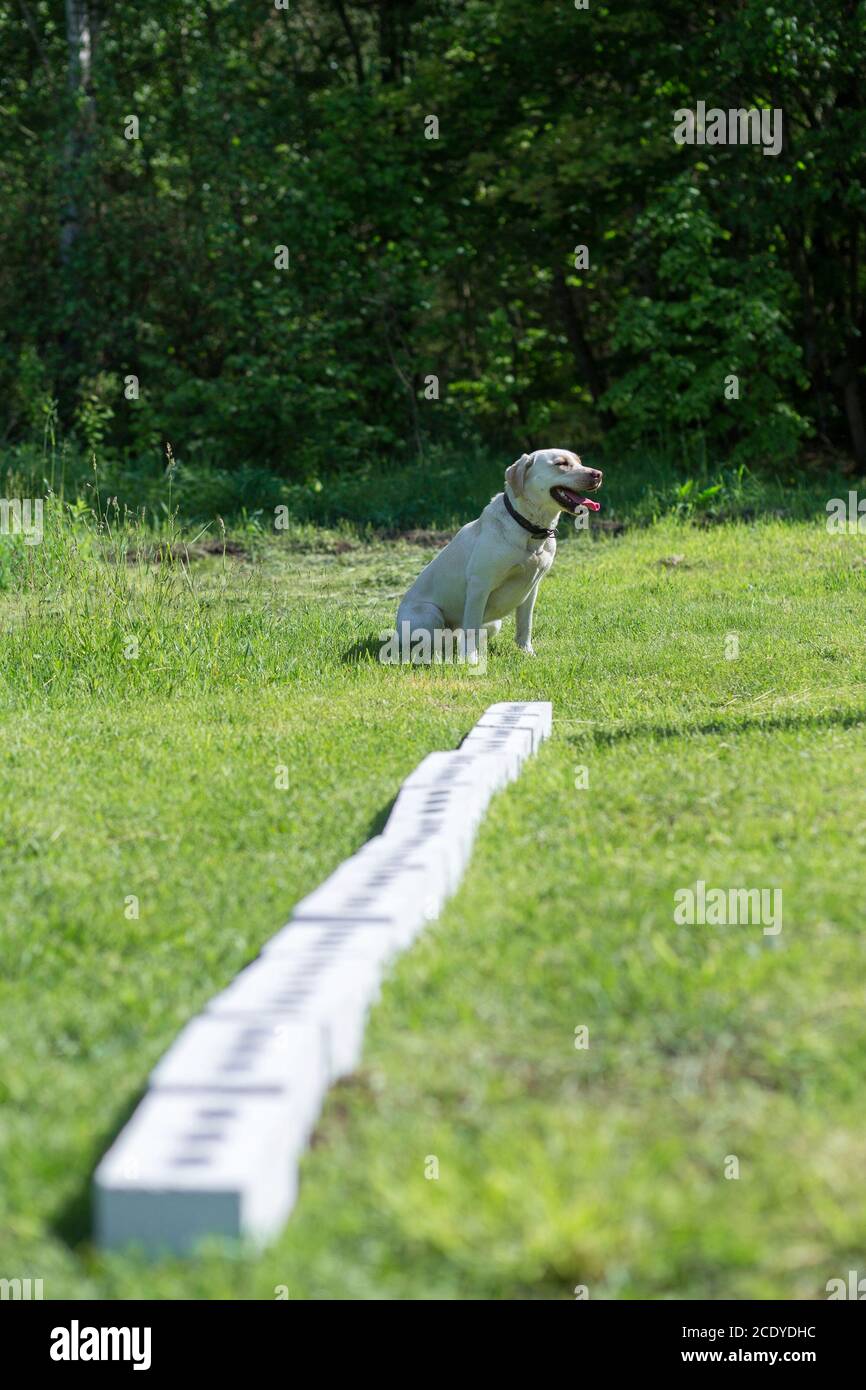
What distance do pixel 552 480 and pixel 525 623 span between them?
3.17 feet

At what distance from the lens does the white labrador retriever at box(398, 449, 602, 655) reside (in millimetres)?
8320

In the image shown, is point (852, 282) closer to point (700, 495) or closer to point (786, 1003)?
point (700, 495)

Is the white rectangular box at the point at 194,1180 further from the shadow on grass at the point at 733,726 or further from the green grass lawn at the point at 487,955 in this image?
the shadow on grass at the point at 733,726

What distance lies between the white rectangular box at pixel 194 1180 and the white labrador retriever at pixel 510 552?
5864 millimetres

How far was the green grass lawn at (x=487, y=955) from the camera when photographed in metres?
2.49

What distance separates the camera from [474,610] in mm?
8555

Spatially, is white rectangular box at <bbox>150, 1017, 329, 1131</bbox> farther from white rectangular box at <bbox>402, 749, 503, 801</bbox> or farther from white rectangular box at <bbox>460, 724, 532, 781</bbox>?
white rectangular box at <bbox>460, 724, 532, 781</bbox>

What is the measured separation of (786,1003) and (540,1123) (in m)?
0.79

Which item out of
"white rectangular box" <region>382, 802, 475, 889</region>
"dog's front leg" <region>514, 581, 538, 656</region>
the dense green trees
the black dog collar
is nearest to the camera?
"white rectangular box" <region>382, 802, 475, 889</region>

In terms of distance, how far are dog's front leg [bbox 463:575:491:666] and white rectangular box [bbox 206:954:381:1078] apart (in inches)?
204

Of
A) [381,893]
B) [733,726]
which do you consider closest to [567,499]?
[733,726]

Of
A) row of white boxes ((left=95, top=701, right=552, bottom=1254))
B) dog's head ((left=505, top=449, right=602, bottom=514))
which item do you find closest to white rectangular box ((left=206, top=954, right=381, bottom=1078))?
row of white boxes ((left=95, top=701, right=552, bottom=1254))
